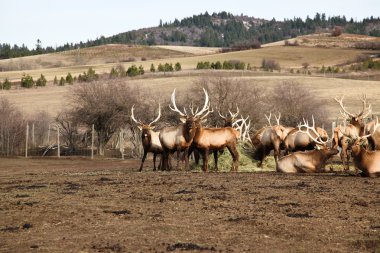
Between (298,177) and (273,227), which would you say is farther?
(298,177)

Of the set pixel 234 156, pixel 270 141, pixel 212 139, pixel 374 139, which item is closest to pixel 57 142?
pixel 270 141

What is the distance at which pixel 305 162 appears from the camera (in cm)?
1961

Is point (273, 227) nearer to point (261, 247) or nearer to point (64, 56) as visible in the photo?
point (261, 247)

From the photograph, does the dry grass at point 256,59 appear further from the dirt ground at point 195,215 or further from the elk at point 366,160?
the dirt ground at point 195,215

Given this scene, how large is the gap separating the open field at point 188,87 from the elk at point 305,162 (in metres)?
36.2

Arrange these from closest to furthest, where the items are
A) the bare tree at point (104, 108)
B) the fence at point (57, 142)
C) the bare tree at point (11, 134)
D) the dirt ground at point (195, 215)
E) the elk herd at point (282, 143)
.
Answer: the dirt ground at point (195, 215), the elk herd at point (282, 143), the fence at point (57, 142), the bare tree at point (11, 134), the bare tree at point (104, 108)

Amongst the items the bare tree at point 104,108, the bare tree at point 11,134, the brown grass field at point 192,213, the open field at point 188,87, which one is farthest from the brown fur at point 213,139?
the open field at point 188,87

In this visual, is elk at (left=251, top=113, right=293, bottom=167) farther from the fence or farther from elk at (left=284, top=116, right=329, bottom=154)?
the fence

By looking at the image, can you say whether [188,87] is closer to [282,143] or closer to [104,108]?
[104,108]

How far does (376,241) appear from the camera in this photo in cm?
984

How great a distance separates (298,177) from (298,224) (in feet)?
22.7

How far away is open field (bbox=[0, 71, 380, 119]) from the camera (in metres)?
63.7

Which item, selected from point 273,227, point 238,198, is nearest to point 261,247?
point 273,227

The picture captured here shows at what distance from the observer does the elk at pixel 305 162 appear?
19609 mm
